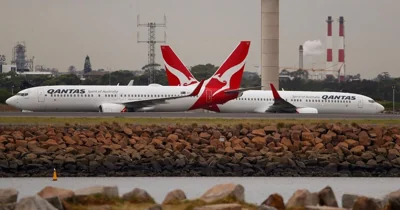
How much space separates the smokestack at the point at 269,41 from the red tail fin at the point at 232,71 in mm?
21562

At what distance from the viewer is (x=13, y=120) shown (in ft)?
200

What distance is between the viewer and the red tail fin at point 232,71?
86062 millimetres

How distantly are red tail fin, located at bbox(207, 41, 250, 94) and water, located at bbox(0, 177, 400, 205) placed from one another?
37706 mm

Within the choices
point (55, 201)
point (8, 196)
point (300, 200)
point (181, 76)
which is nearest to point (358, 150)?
point (300, 200)

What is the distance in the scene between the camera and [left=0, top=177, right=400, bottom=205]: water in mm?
41125

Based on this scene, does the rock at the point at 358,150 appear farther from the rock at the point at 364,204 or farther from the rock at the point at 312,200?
the rock at the point at 364,204

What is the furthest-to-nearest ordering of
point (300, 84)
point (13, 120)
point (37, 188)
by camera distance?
point (300, 84), point (13, 120), point (37, 188)

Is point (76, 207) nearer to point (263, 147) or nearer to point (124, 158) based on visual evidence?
point (124, 158)

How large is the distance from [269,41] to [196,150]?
199ft

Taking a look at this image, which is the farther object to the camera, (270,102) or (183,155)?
(270,102)

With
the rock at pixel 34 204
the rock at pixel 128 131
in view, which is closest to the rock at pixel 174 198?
the rock at pixel 34 204

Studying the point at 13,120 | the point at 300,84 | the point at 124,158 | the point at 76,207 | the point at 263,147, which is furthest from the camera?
the point at 300,84

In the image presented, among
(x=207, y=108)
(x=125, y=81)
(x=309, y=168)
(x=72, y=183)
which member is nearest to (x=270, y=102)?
(x=207, y=108)

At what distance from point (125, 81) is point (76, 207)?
13633 centimetres
